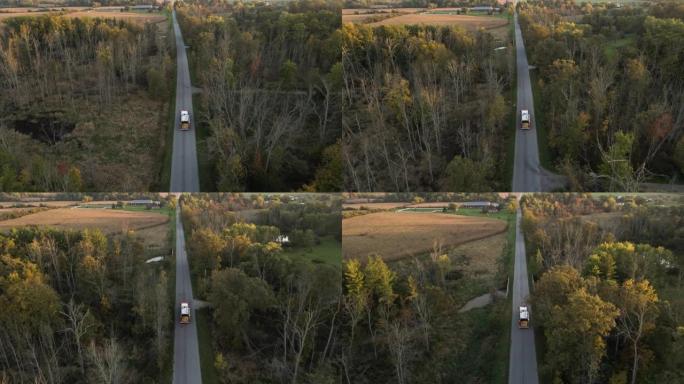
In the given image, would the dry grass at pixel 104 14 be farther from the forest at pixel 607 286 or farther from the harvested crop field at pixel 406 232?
the forest at pixel 607 286

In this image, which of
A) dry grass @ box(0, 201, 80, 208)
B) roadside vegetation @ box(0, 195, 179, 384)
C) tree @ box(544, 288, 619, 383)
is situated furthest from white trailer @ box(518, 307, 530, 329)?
dry grass @ box(0, 201, 80, 208)

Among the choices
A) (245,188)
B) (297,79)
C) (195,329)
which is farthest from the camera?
(195,329)

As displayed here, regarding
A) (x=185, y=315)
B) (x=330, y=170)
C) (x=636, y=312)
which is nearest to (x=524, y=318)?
(x=636, y=312)

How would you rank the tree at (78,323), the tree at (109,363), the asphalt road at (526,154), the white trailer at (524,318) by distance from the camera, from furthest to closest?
the tree at (78,323) → the white trailer at (524,318) → the tree at (109,363) → the asphalt road at (526,154)

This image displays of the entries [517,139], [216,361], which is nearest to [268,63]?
[517,139]

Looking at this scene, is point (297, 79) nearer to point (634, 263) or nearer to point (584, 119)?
point (584, 119)

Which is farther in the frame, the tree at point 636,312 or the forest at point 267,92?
the tree at point 636,312

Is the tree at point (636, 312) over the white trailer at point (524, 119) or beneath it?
beneath

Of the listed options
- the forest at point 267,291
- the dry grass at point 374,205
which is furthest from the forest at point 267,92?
the forest at point 267,291
